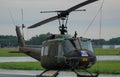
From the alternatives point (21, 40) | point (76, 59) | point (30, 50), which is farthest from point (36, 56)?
point (76, 59)

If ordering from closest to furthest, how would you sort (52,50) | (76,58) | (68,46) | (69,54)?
(76,58), (69,54), (68,46), (52,50)

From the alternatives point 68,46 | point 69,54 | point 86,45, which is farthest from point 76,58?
point 86,45

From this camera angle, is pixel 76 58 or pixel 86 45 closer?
pixel 76 58

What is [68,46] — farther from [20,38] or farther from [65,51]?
[20,38]

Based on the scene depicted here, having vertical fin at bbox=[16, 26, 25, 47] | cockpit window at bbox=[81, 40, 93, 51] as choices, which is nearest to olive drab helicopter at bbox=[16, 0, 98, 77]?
cockpit window at bbox=[81, 40, 93, 51]

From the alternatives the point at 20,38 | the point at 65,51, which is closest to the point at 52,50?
the point at 65,51

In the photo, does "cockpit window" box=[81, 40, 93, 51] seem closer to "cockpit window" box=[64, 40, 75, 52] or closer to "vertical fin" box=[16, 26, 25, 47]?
"cockpit window" box=[64, 40, 75, 52]

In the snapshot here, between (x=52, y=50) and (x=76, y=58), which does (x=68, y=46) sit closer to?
(x=76, y=58)

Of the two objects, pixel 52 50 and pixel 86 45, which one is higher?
pixel 86 45

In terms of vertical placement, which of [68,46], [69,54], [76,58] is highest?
[68,46]

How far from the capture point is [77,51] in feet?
65.9

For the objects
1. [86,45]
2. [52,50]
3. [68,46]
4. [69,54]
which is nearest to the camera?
[69,54]

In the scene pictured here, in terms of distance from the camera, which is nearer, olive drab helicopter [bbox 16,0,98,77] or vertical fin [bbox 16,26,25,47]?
olive drab helicopter [bbox 16,0,98,77]

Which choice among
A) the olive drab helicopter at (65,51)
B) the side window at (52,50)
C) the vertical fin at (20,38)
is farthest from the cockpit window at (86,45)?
the vertical fin at (20,38)
